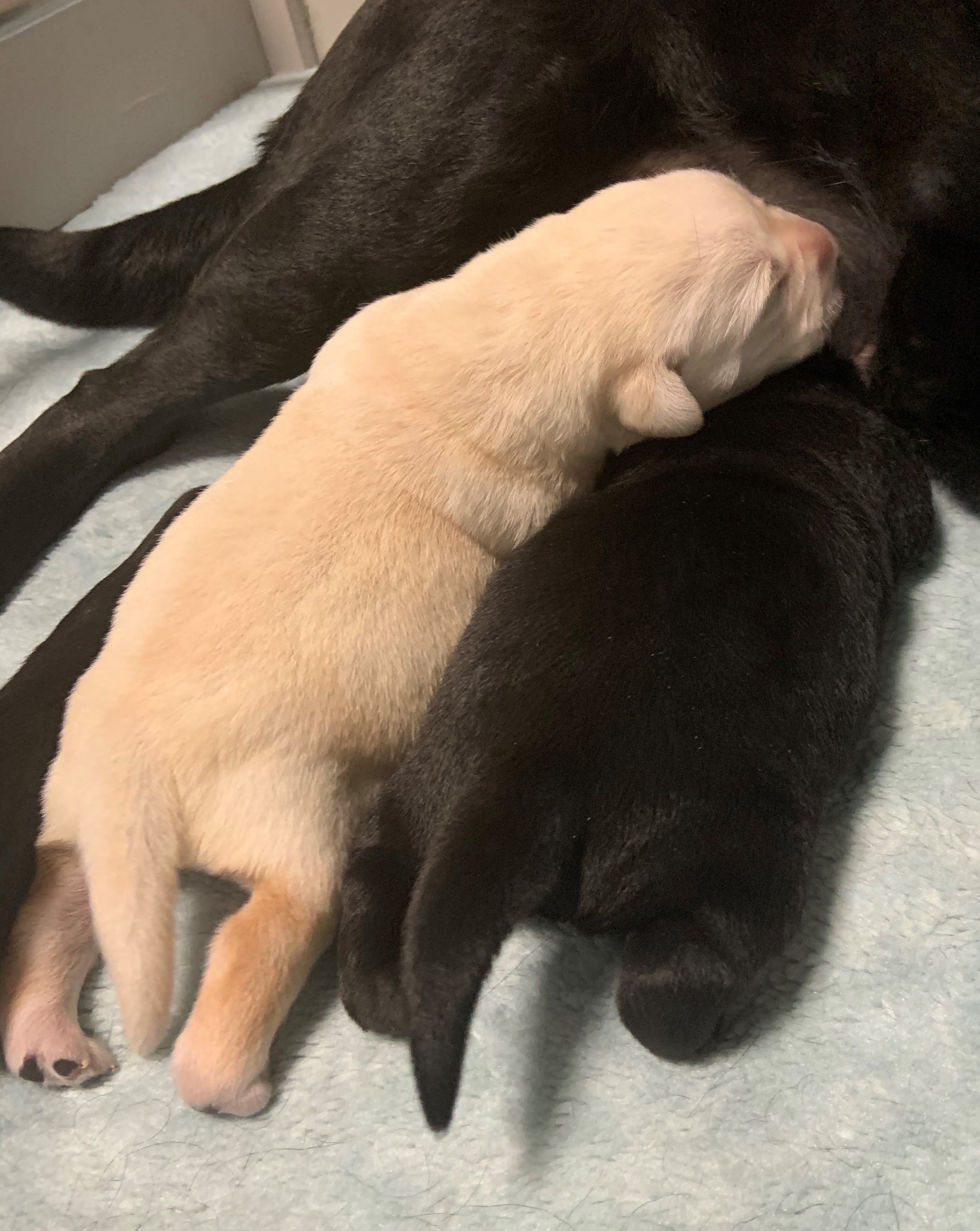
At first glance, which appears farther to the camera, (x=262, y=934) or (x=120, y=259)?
(x=120, y=259)

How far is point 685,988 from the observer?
812 mm

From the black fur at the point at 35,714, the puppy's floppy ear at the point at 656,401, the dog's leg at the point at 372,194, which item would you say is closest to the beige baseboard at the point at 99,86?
the dog's leg at the point at 372,194

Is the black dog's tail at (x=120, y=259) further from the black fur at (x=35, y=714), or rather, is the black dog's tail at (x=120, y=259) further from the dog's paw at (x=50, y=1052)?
the dog's paw at (x=50, y=1052)

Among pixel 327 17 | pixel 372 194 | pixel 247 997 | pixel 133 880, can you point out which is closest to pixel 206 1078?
pixel 247 997

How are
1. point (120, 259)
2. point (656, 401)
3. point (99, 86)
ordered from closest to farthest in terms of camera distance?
point (656, 401), point (120, 259), point (99, 86)

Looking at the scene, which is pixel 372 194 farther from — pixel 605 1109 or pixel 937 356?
pixel 605 1109

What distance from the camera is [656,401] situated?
1.04m

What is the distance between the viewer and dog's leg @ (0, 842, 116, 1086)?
0.91 metres

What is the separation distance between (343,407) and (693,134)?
640 millimetres

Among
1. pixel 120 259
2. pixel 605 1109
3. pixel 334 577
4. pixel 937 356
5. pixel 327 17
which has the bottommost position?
pixel 605 1109

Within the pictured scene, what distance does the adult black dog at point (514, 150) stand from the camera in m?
1.25

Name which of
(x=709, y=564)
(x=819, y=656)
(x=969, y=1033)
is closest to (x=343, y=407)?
(x=709, y=564)

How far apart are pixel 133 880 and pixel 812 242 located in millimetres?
944

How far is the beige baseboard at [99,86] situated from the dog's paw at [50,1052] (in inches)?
59.4
